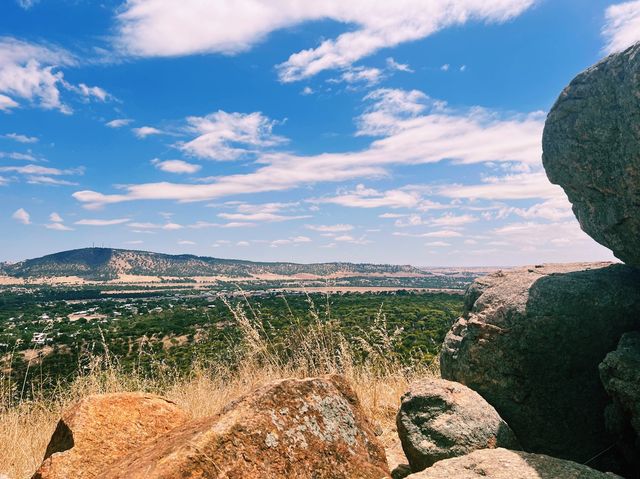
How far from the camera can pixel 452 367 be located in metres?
5.38

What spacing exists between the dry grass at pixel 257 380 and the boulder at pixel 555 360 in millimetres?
1619

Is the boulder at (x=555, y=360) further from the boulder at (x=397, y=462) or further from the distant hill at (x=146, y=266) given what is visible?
the distant hill at (x=146, y=266)

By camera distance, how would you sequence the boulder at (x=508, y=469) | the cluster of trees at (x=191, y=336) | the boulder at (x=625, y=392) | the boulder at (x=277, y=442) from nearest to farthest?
the boulder at (x=277, y=442)
the boulder at (x=508, y=469)
the boulder at (x=625, y=392)
the cluster of trees at (x=191, y=336)

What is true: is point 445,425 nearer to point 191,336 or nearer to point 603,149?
point 603,149

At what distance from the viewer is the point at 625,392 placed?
3904 millimetres

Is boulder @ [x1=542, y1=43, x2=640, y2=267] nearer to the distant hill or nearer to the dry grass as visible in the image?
the dry grass

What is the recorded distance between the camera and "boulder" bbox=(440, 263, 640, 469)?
187 inches

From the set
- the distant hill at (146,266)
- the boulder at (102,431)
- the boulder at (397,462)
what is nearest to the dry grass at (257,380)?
the boulder at (397,462)

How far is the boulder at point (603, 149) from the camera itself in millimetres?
3996

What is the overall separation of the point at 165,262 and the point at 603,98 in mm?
191531

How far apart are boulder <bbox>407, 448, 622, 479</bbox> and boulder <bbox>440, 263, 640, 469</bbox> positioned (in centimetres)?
142

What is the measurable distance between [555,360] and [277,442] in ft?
10.1

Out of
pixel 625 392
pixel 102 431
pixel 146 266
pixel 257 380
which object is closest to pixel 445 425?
pixel 625 392

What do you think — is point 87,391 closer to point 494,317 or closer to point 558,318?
point 494,317
